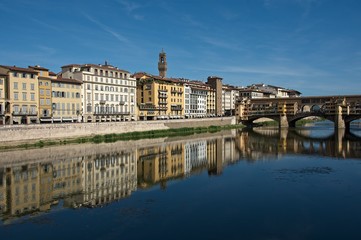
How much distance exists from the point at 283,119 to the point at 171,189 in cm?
7170

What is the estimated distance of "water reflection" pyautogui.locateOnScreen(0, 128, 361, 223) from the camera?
73.4ft

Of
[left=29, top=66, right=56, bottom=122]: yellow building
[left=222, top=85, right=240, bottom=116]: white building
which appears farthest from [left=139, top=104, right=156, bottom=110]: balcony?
[left=222, top=85, right=240, bottom=116]: white building

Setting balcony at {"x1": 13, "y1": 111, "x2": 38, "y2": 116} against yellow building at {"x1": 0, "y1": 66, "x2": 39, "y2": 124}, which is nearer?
yellow building at {"x1": 0, "y1": 66, "x2": 39, "y2": 124}

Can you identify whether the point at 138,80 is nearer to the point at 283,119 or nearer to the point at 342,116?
the point at 283,119

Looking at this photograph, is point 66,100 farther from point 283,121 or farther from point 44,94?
point 283,121

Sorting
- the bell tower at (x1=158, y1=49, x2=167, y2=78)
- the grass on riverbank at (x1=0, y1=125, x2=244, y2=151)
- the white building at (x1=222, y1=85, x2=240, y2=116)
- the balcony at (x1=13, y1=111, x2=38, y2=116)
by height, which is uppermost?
the bell tower at (x1=158, y1=49, x2=167, y2=78)

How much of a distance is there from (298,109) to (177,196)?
80.1m

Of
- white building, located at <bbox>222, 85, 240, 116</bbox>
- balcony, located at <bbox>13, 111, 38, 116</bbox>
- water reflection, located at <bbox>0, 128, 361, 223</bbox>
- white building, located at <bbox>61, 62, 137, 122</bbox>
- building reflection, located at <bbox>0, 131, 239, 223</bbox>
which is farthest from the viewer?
white building, located at <bbox>222, 85, 240, 116</bbox>

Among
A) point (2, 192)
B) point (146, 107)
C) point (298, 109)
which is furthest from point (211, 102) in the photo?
point (2, 192)

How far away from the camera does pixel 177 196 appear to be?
898 inches

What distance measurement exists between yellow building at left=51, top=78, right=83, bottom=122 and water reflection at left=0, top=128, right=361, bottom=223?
1309 cm

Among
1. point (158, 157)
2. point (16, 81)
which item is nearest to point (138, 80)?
point (16, 81)

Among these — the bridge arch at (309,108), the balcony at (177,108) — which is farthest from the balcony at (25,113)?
the bridge arch at (309,108)

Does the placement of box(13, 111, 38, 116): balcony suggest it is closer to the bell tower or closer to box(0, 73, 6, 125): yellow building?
box(0, 73, 6, 125): yellow building
